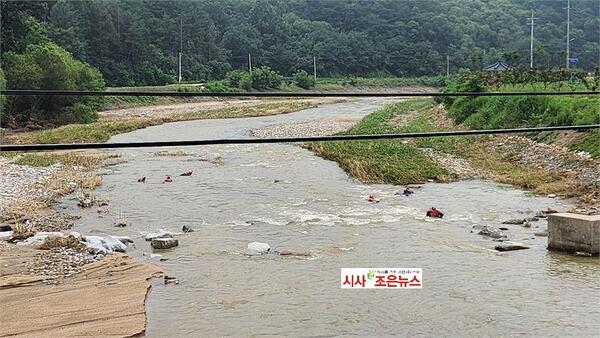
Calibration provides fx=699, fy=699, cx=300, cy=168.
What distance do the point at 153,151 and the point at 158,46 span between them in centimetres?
3866

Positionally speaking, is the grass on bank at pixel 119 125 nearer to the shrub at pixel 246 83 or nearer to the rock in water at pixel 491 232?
the shrub at pixel 246 83

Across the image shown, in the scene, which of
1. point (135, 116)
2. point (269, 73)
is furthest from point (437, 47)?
point (135, 116)

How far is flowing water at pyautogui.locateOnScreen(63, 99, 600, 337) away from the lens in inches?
282

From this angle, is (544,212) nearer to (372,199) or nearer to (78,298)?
(372,199)

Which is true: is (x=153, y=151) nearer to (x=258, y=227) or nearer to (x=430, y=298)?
(x=258, y=227)

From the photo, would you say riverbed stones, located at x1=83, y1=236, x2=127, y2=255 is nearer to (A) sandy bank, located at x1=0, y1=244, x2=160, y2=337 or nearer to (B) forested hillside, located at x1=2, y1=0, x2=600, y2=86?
(A) sandy bank, located at x1=0, y1=244, x2=160, y2=337

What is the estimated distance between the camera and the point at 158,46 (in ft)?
194

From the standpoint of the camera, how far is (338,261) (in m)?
9.36

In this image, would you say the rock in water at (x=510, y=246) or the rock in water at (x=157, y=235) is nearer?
the rock in water at (x=510, y=246)

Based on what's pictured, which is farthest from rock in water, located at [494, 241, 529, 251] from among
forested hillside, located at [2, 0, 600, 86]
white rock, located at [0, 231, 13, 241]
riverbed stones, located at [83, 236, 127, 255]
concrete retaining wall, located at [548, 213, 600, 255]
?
forested hillside, located at [2, 0, 600, 86]

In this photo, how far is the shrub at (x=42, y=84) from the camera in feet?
94.2

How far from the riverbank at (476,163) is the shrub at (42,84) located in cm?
1328

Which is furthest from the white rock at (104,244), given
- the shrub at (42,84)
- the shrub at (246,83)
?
the shrub at (246,83)

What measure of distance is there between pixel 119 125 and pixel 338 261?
21.9 m
